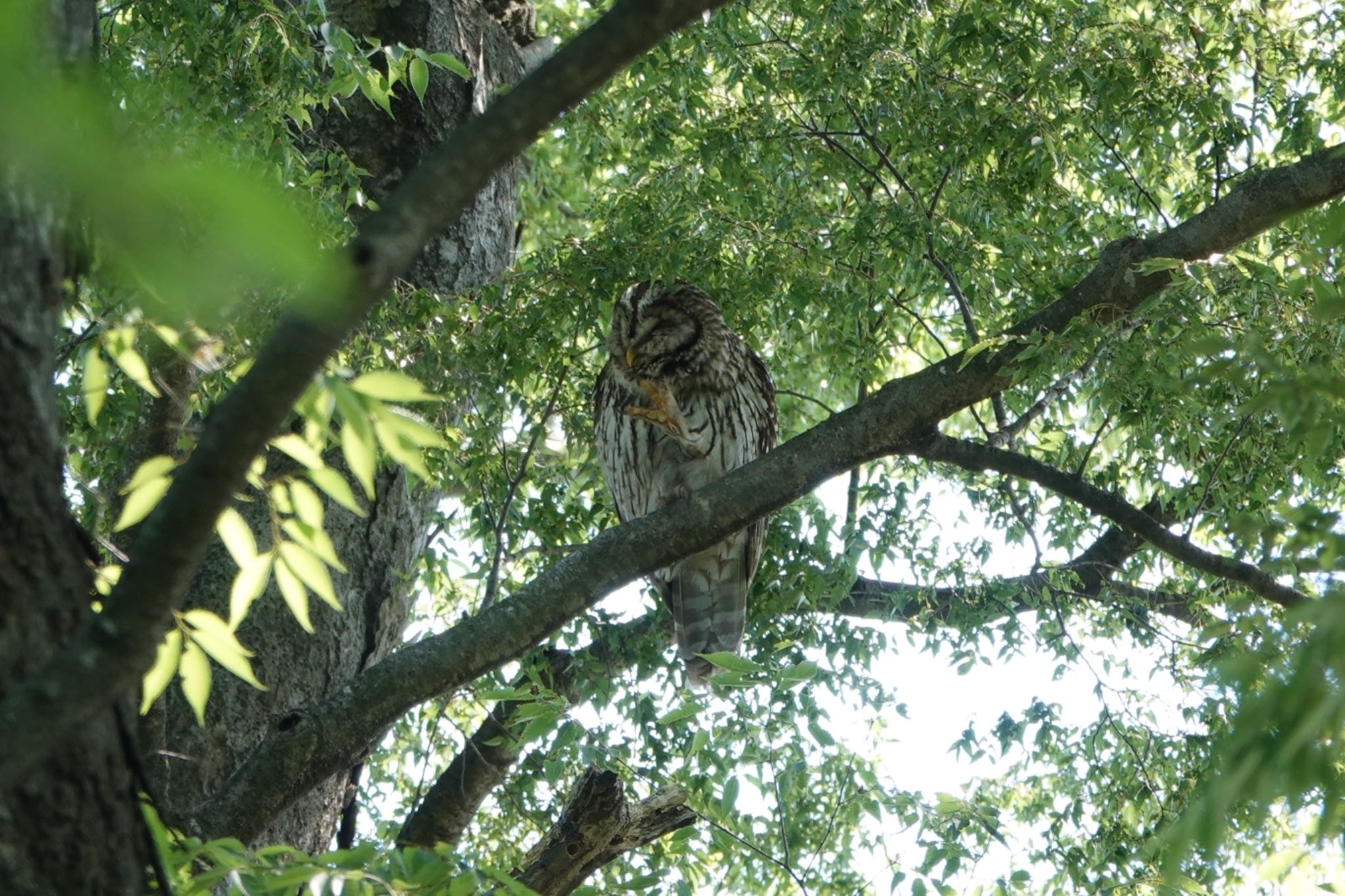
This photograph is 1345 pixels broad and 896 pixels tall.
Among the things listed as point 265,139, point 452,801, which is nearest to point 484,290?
point 265,139

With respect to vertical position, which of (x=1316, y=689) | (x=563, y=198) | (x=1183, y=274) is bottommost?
(x=1316, y=689)

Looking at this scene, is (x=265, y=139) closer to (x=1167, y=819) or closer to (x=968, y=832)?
(x=968, y=832)

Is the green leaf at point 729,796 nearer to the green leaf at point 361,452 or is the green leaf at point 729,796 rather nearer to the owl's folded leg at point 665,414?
the owl's folded leg at point 665,414

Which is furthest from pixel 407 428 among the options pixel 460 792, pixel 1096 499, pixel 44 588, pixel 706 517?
pixel 460 792

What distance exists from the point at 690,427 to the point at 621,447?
258mm

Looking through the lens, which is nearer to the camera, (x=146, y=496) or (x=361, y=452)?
(x=361, y=452)

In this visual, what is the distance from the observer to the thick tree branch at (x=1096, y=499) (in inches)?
118

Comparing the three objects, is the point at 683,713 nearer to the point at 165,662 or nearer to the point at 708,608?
the point at 165,662

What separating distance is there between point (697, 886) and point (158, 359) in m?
2.77

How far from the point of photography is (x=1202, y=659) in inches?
145

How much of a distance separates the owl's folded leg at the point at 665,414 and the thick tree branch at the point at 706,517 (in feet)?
3.77

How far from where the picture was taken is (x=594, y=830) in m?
3.18

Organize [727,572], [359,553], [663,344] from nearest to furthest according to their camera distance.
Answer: [359,553] → [663,344] → [727,572]

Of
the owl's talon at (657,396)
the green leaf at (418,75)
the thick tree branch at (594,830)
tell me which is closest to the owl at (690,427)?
the owl's talon at (657,396)
